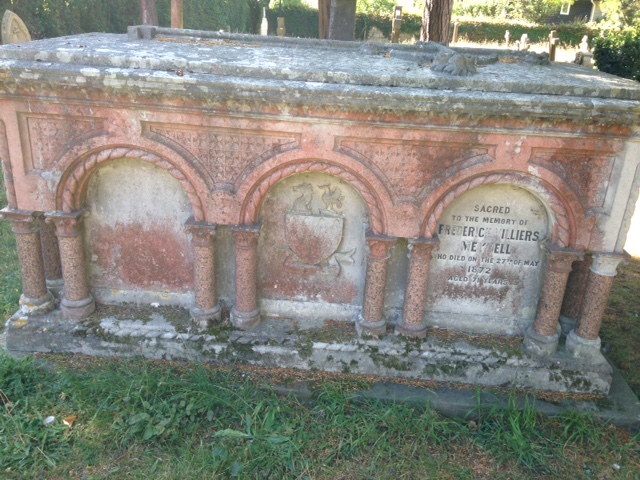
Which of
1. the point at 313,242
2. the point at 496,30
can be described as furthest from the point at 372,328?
the point at 496,30

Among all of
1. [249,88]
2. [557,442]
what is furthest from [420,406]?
[249,88]

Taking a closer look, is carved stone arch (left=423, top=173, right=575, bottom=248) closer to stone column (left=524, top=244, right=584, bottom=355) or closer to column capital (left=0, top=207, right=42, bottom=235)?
stone column (left=524, top=244, right=584, bottom=355)

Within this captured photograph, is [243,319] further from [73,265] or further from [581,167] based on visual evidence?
[581,167]

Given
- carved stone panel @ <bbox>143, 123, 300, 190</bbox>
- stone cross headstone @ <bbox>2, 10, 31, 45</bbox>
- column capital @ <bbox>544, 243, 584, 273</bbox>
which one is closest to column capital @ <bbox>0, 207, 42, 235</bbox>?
carved stone panel @ <bbox>143, 123, 300, 190</bbox>

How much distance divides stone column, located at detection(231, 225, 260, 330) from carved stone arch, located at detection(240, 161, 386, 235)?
0.38 ft

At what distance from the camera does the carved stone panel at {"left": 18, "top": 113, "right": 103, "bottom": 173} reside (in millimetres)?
3930

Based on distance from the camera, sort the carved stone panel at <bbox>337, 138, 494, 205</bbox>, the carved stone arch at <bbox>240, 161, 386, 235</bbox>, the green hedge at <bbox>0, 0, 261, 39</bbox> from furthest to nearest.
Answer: the green hedge at <bbox>0, 0, 261, 39</bbox> → the carved stone arch at <bbox>240, 161, 386, 235</bbox> → the carved stone panel at <bbox>337, 138, 494, 205</bbox>

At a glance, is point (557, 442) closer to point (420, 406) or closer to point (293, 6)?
point (420, 406)

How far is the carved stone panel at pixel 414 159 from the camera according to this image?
12.6 ft

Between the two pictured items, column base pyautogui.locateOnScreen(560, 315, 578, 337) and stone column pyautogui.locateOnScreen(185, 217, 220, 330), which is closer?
stone column pyautogui.locateOnScreen(185, 217, 220, 330)

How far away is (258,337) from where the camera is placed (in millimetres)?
4348

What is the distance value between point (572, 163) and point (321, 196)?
1943 millimetres

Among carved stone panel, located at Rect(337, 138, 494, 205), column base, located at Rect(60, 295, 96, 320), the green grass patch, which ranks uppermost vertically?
carved stone panel, located at Rect(337, 138, 494, 205)

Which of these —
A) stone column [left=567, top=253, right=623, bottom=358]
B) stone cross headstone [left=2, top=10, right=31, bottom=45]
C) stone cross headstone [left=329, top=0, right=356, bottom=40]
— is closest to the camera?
stone column [left=567, top=253, right=623, bottom=358]
